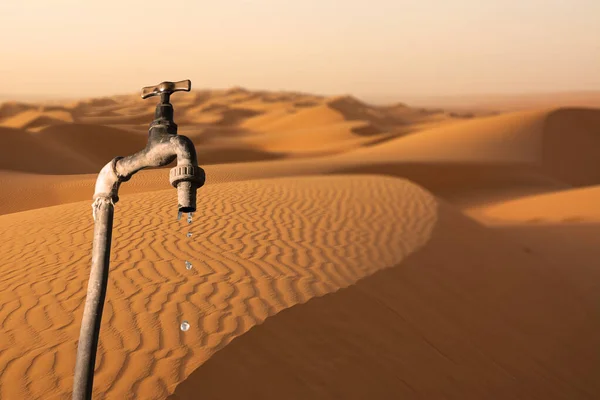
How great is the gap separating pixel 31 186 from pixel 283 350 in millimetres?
17229

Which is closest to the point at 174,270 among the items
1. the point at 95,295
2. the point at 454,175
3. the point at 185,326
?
the point at 185,326

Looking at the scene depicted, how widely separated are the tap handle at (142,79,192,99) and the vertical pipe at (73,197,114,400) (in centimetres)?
61

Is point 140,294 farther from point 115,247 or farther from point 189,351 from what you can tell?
point 115,247

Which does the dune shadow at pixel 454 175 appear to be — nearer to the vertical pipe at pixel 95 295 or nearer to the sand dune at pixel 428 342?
the sand dune at pixel 428 342

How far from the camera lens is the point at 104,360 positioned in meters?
4.71

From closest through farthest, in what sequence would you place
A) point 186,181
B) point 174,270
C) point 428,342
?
point 186,181, point 428,342, point 174,270

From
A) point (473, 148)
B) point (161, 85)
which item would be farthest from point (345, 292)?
point (473, 148)

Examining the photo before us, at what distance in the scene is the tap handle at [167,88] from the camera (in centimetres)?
274

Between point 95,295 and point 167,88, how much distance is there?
1.12 metres

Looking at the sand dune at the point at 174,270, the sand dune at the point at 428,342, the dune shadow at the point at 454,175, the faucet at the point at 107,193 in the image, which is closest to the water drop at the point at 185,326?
the sand dune at the point at 174,270

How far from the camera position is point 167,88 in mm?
2844

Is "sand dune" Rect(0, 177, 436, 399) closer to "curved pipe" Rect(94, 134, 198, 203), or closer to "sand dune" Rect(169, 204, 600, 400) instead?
"sand dune" Rect(169, 204, 600, 400)

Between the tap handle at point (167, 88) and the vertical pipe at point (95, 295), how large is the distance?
607 millimetres

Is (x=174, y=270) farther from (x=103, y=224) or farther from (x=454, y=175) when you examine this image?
(x=454, y=175)
